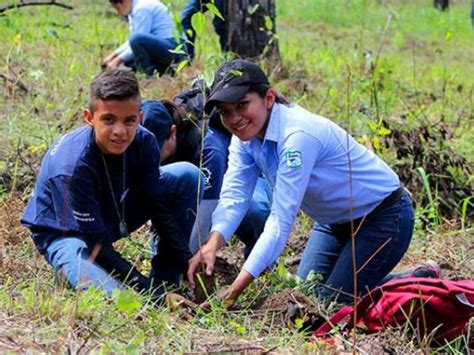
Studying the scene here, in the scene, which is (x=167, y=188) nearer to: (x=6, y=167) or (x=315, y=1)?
(x=6, y=167)

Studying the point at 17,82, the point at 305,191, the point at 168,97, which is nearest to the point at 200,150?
the point at 305,191

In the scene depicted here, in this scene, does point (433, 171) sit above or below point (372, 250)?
below

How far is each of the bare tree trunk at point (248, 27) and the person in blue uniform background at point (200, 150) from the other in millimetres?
3237

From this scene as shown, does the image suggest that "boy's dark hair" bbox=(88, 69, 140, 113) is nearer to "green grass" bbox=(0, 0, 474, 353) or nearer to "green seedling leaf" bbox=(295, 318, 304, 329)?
"green grass" bbox=(0, 0, 474, 353)

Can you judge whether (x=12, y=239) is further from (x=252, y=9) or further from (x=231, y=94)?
(x=252, y=9)

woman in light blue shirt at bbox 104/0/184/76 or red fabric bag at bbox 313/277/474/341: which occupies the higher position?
woman in light blue shirt at bbox 104/0/184/76

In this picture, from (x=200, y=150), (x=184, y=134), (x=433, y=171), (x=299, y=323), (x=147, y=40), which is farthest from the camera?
(x=147, y=40)

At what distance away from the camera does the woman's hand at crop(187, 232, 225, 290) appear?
3869 millimetres

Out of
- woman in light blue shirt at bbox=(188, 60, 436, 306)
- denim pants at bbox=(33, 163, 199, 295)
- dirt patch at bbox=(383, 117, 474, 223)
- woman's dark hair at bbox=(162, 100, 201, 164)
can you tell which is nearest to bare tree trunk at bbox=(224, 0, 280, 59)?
dirt patch at bbox=(383, 117, 474, 223)

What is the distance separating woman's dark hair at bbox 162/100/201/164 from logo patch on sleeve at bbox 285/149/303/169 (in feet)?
2.72

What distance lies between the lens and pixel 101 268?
3762 mm

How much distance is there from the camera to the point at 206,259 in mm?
3871

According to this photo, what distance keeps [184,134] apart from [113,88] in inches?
33.6

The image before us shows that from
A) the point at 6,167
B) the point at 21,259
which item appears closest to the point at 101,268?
the point at 21,259
